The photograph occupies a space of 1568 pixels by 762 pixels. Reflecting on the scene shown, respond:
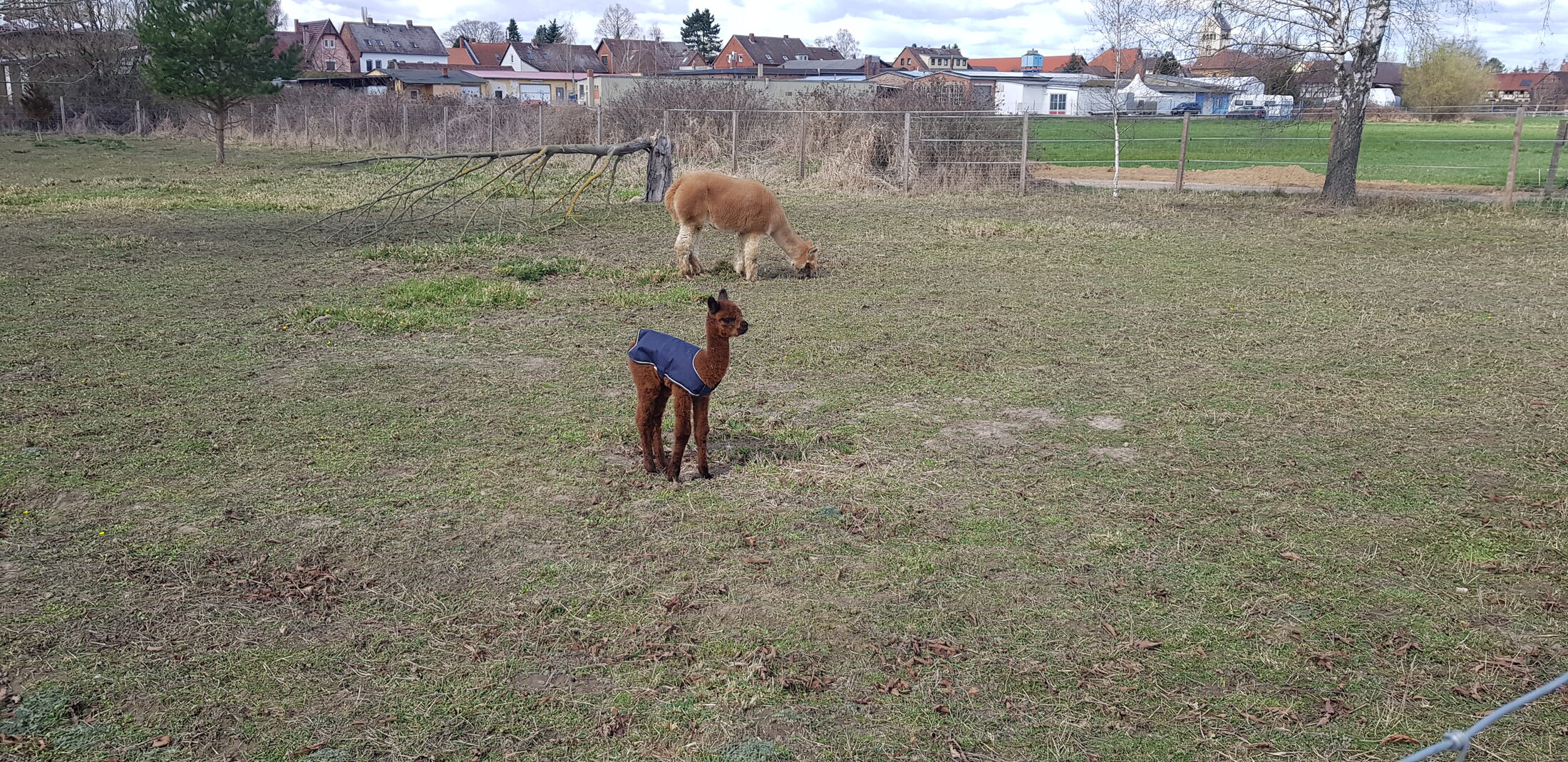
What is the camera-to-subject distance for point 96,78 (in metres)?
42.2

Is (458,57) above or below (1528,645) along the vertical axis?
above

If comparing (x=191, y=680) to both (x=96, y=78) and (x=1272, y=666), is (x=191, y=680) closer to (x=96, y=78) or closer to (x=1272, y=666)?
(x=1272, y=666)

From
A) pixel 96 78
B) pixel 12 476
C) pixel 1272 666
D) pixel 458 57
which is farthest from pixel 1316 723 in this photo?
pixel 458 57

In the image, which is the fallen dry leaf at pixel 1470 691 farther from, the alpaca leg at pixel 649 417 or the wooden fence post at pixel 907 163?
the wooden fence post at pixel 907 163

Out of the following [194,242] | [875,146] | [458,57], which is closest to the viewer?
[194,242]

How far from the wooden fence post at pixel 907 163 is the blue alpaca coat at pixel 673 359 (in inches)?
675

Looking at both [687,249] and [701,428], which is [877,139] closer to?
[687,249]

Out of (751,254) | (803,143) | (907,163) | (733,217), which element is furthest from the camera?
(803,143)

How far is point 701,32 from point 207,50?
99272mm

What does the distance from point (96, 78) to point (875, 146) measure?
35.2 metres

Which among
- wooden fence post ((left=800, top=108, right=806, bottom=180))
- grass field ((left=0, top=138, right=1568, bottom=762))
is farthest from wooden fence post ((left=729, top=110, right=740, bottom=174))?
grass field ((left=0, top=138, right=1568, bottom=762))

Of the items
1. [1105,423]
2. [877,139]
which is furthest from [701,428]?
[877,139]

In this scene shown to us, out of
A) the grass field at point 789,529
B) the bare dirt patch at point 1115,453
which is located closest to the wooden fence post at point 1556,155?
the grass field at point 789,529

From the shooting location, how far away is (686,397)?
538 cm
